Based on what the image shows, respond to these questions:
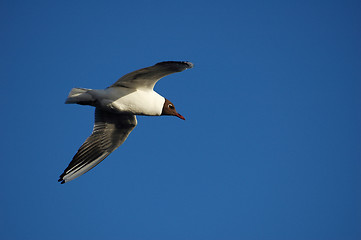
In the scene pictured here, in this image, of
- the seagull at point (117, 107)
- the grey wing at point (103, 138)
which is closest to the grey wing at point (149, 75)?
the seagull at point (117, 107)

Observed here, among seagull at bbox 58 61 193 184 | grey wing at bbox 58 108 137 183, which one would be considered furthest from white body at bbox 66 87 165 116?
grey wing at bbox 58 108 137 183

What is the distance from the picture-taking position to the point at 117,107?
5855 millimetres

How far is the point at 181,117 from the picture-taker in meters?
6.62

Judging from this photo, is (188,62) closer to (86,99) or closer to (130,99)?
(130,99)

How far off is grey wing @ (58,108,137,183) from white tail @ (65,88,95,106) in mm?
999

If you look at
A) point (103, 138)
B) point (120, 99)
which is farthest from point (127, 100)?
point (103, 138)

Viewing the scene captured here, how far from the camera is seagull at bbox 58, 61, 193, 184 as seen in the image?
5.62 meters

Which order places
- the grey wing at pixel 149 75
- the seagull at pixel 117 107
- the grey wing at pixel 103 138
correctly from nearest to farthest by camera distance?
the grey wing at pixel 149 75
the seagull at pixel 117 107
the grey wing at pixel 103 138

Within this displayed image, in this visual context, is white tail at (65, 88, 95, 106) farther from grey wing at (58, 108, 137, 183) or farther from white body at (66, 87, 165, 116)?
grey wing at (58, 108, 137, 183)

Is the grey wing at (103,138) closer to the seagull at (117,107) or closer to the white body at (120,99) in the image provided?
the seagull at (117,107)

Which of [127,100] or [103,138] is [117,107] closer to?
[127,100]

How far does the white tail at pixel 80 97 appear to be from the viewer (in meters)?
5.68

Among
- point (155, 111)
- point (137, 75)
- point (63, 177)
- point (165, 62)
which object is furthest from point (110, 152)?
point (165, 62)

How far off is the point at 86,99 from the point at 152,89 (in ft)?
3.44
